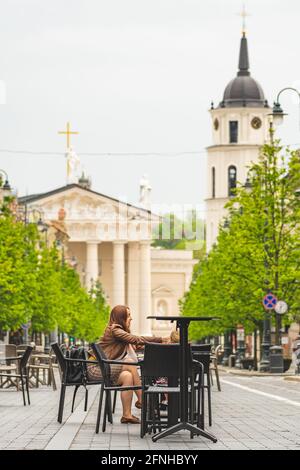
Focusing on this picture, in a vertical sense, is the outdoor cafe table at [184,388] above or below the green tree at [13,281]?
below

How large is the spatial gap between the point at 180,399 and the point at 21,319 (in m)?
42.9

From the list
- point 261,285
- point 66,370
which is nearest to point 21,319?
point 261,285

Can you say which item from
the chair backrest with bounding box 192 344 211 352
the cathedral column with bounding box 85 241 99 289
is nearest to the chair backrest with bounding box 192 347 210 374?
the chair backrest with bounding box 192 344 211 352

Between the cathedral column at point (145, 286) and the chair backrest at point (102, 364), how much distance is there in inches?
6486

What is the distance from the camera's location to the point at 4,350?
2992 cm

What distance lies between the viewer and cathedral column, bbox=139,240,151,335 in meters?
184

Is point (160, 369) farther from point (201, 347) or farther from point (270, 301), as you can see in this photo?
point (270, 301)

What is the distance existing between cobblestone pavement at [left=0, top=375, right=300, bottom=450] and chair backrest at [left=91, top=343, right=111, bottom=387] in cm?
60

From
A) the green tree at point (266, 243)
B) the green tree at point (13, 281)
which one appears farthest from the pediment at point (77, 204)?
the green tree at point (266, 243)

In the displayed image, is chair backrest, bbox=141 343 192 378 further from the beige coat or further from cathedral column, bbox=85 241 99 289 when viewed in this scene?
cathedral column, bbox=85 241 99 289

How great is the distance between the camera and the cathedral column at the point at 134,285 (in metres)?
187

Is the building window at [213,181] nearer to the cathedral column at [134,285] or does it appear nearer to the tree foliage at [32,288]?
the cathedral column at [134,285]

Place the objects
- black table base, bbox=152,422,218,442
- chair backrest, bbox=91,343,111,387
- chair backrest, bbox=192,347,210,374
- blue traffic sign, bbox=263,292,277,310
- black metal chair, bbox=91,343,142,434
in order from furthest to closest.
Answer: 1. blue traffic sign, bbox=263,292,277,310
2. chair backrest, bbox=192,347,210,374
3. chair backrest, bbox=91,343,111,387
4. black metal chair, bbox=91,343,142,434
5. black table base, bbox=152,422,218,442
